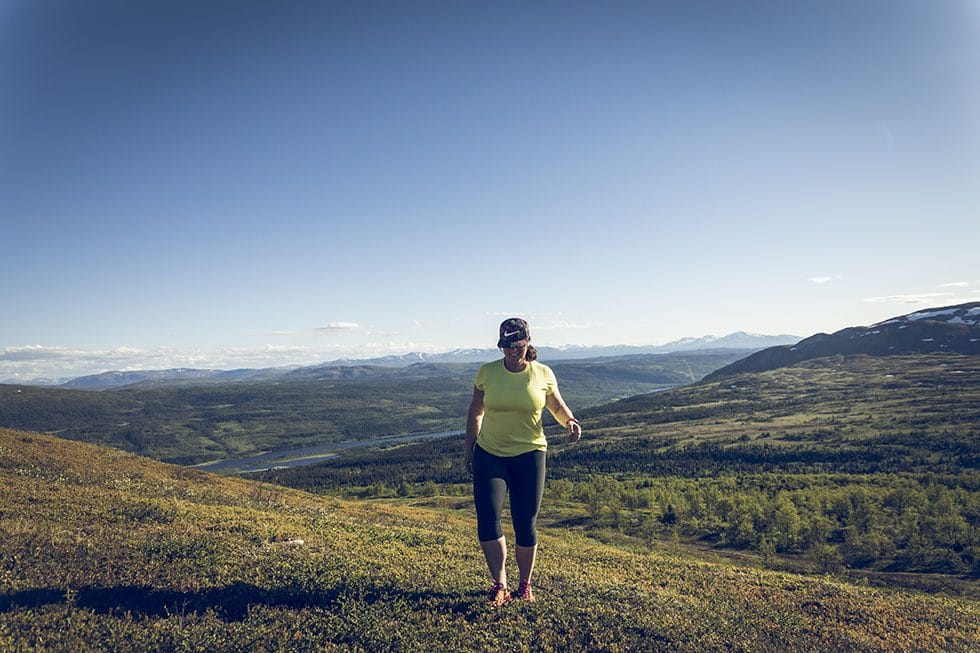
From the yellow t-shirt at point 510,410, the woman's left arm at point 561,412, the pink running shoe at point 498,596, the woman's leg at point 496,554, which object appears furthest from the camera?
the pink running shoe at point 498,596

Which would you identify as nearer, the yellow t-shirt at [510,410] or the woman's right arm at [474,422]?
the yellow t-shirt at [510,410]

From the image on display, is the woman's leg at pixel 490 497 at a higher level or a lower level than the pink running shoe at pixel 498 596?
higher

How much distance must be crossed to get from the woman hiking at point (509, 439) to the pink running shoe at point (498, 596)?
0.59m

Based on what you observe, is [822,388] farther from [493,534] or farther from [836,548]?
[493,534]

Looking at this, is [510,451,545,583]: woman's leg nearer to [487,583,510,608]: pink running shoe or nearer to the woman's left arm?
the woman's left arm

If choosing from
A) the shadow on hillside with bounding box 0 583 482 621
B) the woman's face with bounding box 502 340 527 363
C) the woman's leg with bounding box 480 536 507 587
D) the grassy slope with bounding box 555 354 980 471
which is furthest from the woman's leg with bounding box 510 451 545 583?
the grassy slope with bounding box 555 354 980 471

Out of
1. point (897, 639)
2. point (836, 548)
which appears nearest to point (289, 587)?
point (897, 639)

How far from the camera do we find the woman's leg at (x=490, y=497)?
7121 mm

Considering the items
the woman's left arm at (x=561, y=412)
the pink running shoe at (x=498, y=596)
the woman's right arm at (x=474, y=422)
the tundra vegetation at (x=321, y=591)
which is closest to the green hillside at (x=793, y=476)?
the tundra vegetation at (x=321, y=591)

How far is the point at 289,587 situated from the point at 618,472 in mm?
117197

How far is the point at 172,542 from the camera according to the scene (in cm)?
968

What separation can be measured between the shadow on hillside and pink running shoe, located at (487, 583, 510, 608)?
1.11 ft

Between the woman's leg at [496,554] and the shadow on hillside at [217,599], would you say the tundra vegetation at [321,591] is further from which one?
the woman's leg at [496,554]

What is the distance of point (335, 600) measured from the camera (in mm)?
7723
